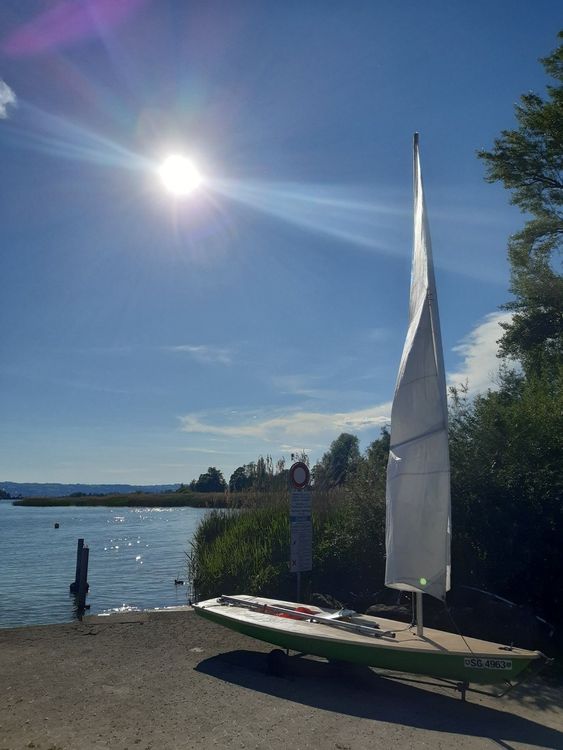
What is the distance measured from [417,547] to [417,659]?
3.93 feet

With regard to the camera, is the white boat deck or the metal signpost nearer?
the white boat deck

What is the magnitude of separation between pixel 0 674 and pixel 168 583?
446 inches

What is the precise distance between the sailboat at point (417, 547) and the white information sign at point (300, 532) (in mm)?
2531

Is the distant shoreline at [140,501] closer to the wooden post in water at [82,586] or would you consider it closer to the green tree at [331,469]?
the green tree at [331,469]

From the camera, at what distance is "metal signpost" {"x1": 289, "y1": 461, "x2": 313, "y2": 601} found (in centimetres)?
1052

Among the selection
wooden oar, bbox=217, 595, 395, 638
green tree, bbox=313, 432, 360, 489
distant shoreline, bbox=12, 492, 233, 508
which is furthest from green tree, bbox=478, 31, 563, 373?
distant shoreline, bbox=12, 492, 233, 508

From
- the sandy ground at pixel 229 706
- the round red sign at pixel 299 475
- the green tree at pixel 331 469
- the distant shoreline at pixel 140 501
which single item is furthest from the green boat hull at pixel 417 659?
the distant shoreline at pixel 140 501

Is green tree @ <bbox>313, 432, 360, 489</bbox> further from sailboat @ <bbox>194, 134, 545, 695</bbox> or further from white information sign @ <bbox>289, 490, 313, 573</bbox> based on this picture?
sailboat @ <bbox>194, 134, 545, 695</bbox>

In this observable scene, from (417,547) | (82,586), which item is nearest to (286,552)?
(82,586)

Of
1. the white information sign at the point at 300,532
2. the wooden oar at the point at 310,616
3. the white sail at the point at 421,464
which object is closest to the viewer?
the white sail at the point at 421,464

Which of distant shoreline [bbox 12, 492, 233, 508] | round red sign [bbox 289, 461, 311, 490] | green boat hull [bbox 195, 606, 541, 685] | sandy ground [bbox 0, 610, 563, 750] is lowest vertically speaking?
distant shoreline [bbox 12, 492, 233, 508]

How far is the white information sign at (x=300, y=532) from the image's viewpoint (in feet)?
34.5

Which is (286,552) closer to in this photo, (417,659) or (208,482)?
(417,659)

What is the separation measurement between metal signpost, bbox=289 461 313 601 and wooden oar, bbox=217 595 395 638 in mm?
1496
